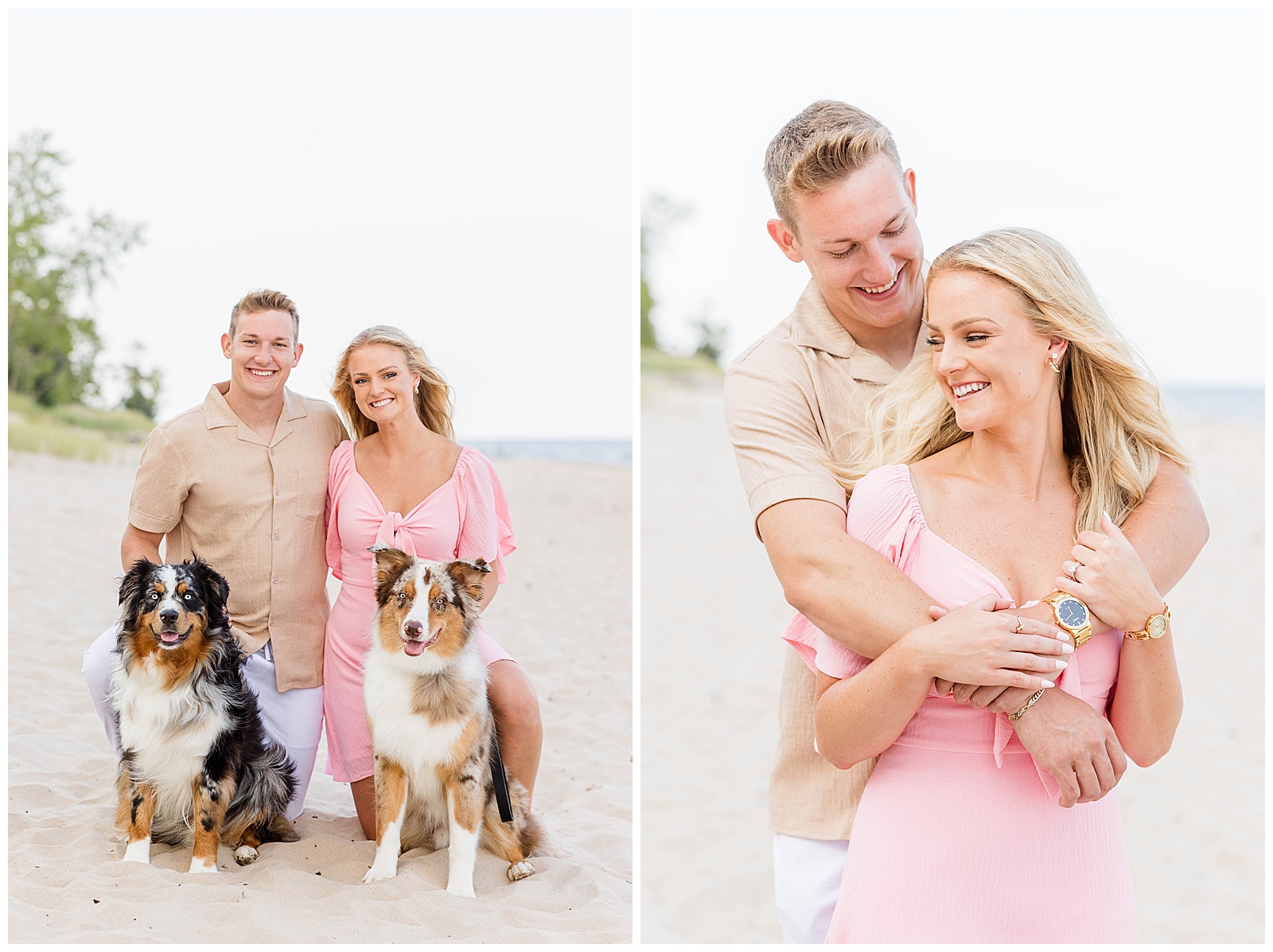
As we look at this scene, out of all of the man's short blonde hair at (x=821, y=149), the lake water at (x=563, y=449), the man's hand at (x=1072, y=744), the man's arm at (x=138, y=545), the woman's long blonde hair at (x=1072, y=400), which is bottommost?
the man's hand at (x=1072, y=744)

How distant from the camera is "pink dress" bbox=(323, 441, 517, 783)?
13.9 ft

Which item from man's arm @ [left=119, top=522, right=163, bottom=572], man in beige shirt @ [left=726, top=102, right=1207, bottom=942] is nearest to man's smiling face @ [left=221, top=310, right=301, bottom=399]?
man's arm @ [left=119, top=522, right=163, bottom=572]

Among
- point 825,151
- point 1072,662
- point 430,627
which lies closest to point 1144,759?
point 1072,662

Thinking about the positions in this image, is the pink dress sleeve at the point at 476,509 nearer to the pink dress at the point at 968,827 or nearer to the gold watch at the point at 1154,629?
the pink dress at the point at 968,827

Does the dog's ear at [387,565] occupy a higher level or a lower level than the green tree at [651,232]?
lower

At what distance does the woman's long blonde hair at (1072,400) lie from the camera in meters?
2.73

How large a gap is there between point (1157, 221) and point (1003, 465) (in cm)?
1575

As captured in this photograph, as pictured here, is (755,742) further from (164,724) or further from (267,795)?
(164,724)

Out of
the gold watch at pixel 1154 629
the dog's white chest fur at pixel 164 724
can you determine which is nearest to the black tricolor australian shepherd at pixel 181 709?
the dog's white chest fur at pixel 164 724

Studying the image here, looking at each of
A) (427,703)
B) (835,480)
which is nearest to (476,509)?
(427,703)

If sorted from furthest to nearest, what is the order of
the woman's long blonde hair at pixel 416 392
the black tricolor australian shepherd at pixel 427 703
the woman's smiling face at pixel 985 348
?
1. the woman's long blonde hair at pixel 416 392
2. the black tricolor australian shepherd at pixel 427 703
3. the woman's smiling face at pixel 985 348

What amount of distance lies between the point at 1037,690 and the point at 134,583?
318 cm

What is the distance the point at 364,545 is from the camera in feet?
14.0

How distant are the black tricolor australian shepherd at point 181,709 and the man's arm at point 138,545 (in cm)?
23
